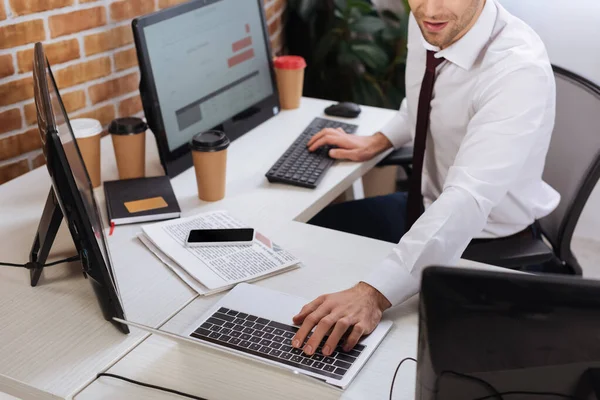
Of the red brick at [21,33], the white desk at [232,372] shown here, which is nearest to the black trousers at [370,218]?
the white desk at [232,372]

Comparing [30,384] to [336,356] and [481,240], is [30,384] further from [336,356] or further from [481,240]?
[481,240]

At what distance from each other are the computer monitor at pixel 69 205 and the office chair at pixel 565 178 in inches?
33.1

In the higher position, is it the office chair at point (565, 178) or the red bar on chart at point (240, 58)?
the red bar on chart at point (240, 58)

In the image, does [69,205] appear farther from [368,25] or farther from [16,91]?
[368,25]

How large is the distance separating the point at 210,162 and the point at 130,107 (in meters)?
0.68

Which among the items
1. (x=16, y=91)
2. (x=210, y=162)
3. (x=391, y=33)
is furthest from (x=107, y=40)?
(x=391, y=33)

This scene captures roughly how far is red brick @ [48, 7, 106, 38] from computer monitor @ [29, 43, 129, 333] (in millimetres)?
619

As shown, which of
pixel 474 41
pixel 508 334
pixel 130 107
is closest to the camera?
pixel 508 334

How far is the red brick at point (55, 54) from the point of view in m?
1.83

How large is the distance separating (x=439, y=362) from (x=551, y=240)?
1.16 meters

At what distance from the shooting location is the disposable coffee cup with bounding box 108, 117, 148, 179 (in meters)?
1.73

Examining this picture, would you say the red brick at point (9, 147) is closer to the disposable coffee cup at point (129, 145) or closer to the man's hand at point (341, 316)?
the disposable coffee cup at point (129, 145)

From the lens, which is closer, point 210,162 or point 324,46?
point 210,162

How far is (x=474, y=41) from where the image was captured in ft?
5.31
